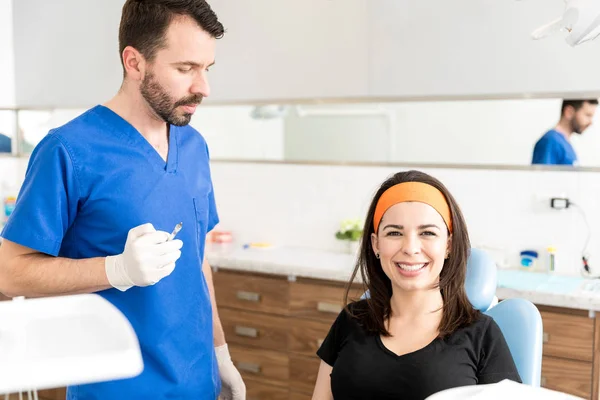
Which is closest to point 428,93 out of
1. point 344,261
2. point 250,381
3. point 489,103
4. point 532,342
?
point 489,103

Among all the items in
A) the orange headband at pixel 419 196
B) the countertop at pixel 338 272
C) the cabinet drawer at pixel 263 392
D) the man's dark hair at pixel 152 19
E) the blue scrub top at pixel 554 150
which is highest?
the man's dark hair at pixel 152 19

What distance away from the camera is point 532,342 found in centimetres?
166

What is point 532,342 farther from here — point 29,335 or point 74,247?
point 29,335

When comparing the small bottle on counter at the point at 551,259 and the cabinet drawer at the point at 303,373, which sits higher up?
the small bottle on counter at the point at 551,259

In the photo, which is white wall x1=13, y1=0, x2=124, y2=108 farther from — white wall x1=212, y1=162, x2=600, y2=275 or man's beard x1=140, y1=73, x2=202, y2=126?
man's beard x1=140, y1=73, x2=202, y2=126

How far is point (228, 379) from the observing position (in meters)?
1.94

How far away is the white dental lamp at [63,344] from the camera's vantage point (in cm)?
71

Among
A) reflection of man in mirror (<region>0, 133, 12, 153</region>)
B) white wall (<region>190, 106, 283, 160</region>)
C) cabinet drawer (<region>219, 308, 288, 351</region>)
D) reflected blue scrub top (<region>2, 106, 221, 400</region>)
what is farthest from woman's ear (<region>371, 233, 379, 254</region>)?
reflection of man in mirror (<region>0, 133, 12, 153</region>)

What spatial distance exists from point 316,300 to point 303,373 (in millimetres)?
336

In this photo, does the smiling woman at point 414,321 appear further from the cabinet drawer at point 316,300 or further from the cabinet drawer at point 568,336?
the cabinet drawer at point 316,300

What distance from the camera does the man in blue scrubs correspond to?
153 cm

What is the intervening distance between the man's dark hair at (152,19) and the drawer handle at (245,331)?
1868 millimetres

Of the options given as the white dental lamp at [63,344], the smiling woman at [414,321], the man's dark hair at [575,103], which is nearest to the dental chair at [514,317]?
the smiling woman at [414,321]

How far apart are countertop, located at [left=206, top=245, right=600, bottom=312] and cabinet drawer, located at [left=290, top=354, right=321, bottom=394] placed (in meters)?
0.36
